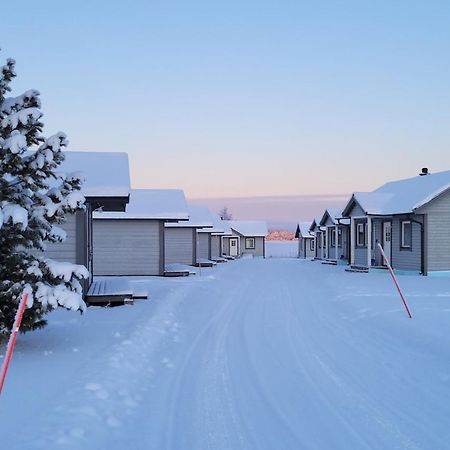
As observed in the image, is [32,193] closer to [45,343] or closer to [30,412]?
[45,343]

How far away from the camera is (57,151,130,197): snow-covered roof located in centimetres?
1499

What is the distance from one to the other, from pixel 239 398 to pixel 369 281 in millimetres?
18093

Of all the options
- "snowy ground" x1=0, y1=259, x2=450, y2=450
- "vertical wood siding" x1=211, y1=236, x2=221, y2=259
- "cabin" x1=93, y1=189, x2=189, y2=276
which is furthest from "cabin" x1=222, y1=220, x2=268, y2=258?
"snowy ground" x1=0, y1=259, x2=450, y2=450

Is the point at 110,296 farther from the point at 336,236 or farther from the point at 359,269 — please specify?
the point at 336,236

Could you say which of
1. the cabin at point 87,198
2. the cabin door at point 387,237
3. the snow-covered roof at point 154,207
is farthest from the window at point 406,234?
the cabin at point 87,198

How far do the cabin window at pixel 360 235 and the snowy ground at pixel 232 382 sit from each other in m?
19.6

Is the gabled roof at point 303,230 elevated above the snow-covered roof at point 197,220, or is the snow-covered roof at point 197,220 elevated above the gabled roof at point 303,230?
the snow-covered roof at point 197,220

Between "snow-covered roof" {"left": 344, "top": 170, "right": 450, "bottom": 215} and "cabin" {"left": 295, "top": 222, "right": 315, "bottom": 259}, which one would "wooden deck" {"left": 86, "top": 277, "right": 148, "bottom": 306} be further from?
"cabin" {"left": 295, "top": 222, "right": 315, "bottom": 259}

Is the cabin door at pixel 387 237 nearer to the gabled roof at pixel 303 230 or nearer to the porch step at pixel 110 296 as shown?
the porch step at pixel 110 296

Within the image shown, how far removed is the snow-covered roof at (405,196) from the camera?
1023 inches

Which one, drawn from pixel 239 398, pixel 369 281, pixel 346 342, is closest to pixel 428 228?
pixel 369 281

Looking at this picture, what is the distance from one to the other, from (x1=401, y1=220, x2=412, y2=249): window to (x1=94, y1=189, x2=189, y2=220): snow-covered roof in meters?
11.2

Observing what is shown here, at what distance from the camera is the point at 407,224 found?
91.2 feet

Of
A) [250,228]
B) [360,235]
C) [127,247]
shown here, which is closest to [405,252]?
[360,235]
